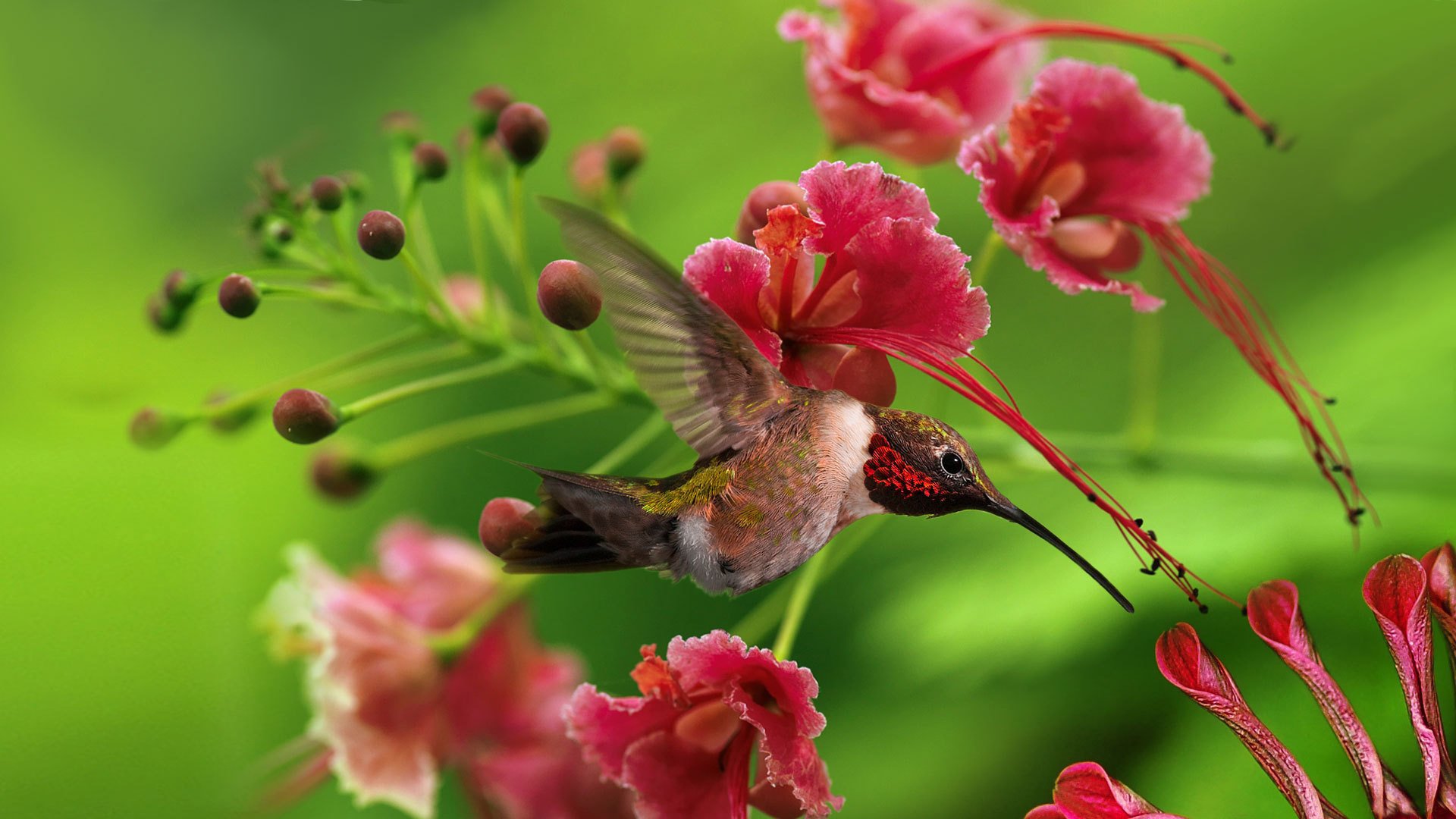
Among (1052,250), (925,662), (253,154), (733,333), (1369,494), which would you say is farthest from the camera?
(253,154)

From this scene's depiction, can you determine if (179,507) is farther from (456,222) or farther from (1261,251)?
(1261,251)

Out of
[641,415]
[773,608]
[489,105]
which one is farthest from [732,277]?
[641,415]

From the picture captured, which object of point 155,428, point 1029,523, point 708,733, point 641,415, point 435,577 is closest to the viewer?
point 1029,523

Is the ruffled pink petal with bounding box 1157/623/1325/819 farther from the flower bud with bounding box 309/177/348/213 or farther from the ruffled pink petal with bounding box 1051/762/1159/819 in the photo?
the flower bud with bounding box 309/177/348/213

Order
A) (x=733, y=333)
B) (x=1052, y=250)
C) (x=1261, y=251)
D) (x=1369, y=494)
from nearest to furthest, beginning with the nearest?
1. (x=733, y=333)
2. (x=1052, y=250)
3. (x=1369, y=494)
4. (x=1261, y=251)

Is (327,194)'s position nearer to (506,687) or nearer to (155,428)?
(155,428)

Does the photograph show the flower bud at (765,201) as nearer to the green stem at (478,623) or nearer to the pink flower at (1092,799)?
the pink flower at (1092,799)

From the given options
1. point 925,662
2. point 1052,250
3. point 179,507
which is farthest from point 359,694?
point 179,507
